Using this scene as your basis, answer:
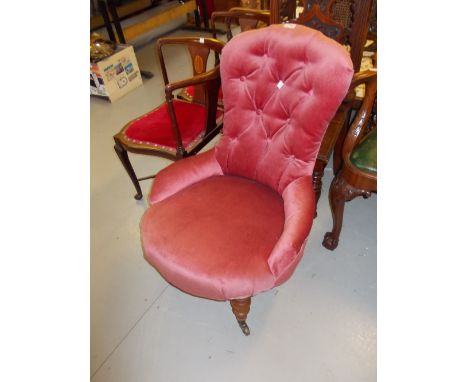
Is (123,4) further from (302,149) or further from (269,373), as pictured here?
(269,373)

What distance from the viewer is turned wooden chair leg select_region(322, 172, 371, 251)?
1.33 meters

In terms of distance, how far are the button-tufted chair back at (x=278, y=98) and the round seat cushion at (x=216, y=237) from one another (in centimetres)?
12

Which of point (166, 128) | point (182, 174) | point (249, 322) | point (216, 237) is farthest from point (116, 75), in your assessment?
point (249, 322)

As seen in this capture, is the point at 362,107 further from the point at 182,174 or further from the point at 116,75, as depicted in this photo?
the point at 116,75

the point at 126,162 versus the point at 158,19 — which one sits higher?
the point at 158,19

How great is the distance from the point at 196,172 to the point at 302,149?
17.7 inches

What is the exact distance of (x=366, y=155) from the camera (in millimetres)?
1261

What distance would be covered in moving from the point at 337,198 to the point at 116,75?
2.38m

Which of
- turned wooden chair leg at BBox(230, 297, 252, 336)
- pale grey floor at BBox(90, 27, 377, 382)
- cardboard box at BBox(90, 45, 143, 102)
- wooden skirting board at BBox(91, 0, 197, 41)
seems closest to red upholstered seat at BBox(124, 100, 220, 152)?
pale grey floor at BBox(90, 27, 377, 382)

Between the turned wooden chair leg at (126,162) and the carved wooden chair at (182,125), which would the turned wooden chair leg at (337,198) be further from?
the turned wooden chair leg at (126,162)

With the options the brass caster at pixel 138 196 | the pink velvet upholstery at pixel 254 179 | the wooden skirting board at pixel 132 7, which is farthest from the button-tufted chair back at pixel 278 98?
the wooden skirting board at pixel 132 7

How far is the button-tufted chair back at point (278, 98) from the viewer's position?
101 centimetres

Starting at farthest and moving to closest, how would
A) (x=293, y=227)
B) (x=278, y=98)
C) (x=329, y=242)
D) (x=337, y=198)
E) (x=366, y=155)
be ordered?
1. (x=329, y=242)
2. (x=337, y=198)
3. (x=366, y=155)
4. (x=278, y=98)
5. (x=293, y=227)
